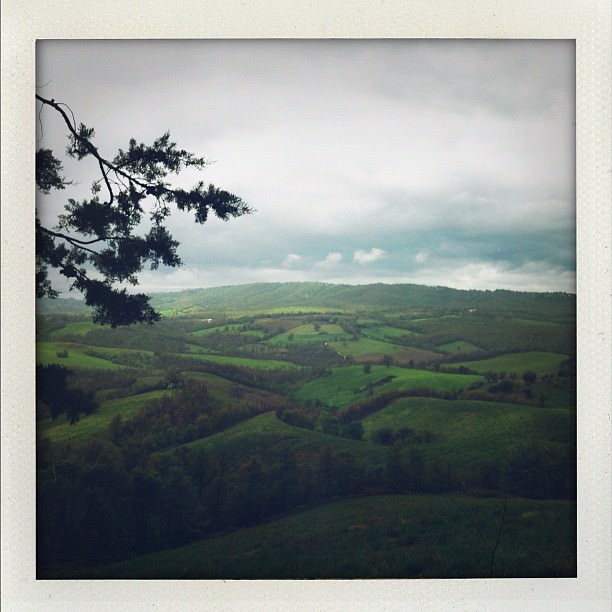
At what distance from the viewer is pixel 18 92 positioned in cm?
295

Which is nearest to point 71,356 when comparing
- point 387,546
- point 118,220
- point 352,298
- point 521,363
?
point 118,220

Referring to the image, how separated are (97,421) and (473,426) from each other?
183 centimetres

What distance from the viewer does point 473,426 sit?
3041mm

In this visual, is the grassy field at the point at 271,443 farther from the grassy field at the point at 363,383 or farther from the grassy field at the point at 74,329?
the grassy field at the point at 74,329

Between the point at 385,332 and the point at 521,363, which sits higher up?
the point at 385,332

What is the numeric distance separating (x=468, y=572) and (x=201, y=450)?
140 cm

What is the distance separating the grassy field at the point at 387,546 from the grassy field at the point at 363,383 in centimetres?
50

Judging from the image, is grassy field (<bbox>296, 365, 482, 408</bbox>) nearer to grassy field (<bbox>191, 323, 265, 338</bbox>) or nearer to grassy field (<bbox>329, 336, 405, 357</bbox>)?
grassy field (<bbox>329, 336, 405, 357</bbox>)

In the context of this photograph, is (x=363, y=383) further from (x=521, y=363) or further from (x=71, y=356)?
(x=71, y=356)

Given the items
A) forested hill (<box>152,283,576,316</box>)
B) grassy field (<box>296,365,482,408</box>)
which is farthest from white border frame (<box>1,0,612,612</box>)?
grassy field (<box>296,365,482,408</box>)
